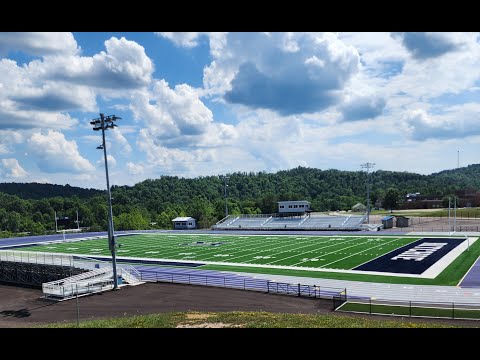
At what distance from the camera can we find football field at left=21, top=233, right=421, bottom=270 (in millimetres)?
35125

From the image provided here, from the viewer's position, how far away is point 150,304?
2195 cm

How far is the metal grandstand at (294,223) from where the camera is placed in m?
63.1

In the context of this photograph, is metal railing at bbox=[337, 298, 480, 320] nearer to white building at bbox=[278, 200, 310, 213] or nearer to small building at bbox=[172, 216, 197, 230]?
white building at bbox=[278, 200, 310, 213]

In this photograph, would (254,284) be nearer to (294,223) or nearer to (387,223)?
(387,223)

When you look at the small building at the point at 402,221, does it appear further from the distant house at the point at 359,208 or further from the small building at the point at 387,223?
the distant house at the point at 359,208

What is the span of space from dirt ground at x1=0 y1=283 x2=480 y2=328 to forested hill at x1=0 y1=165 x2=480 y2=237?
53403 mm

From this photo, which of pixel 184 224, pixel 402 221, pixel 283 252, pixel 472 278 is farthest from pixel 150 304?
pixel 184 224

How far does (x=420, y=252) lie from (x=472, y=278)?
10552mm

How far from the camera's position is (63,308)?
22.8 metres

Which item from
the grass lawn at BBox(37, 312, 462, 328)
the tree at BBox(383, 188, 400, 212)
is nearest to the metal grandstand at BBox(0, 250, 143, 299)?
the grass lawn at BBox(37, 312, 462, 328)

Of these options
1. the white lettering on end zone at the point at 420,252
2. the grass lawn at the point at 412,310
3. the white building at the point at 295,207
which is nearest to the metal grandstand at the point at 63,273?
the grass lawn at the point at 412,310
